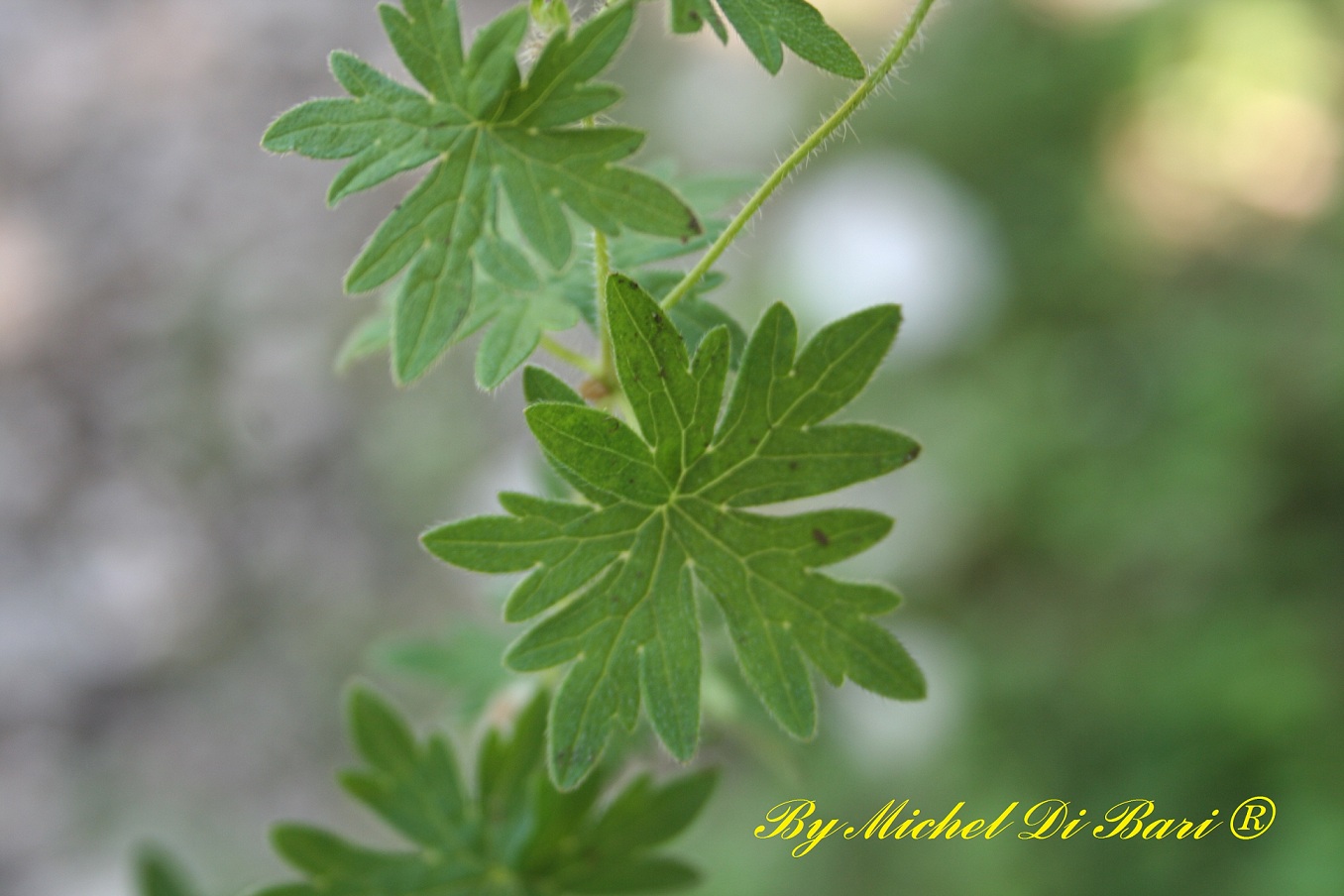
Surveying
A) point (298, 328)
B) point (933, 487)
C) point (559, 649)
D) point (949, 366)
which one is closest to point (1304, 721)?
point (933, 487)

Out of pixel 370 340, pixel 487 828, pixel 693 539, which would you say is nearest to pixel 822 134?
pixel 693 539

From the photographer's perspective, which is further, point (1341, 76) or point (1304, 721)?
point (1341, 76)

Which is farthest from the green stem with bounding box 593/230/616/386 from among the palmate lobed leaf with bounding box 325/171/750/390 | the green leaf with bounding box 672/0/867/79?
the green leaf with bounding box 672/0/867/79

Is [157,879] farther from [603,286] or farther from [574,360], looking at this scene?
[603,286]

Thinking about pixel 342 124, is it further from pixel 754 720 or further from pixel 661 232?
pixel 754 720

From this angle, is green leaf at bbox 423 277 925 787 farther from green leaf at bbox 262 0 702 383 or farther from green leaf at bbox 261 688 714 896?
green leaf at bbox 261 688 714 896

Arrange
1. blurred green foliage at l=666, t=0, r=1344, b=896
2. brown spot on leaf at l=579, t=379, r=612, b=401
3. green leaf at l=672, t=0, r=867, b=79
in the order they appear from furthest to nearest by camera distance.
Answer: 1. blurred green foliage at l=666, t=0, r=1344, b=896
2. brown spot on leaf at l=579, t=379, r=612, b=401
3. green leaf at l=672, t=0, r=867, b=79
